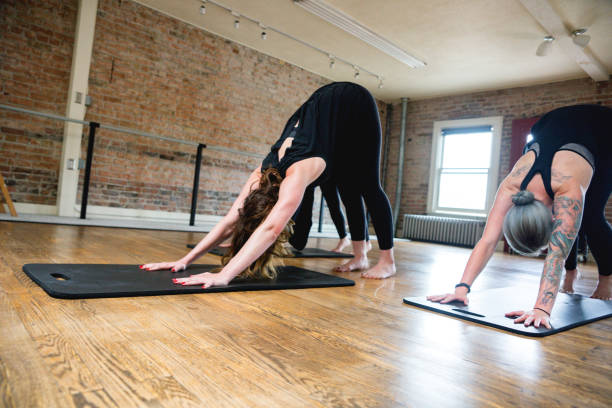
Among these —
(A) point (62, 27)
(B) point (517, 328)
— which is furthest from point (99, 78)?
(B) point (517, 328)

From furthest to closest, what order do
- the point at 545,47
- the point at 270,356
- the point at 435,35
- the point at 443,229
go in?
the point at 443,229
the point at 435,35
the point at 545,47
the point at 270,356

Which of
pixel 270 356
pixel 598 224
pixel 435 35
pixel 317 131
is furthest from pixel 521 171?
pixel 435 35

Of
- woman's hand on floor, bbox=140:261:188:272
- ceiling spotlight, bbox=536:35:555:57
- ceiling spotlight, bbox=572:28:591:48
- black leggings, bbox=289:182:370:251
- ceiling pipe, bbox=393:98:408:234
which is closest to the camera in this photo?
woman's hand on floor, bbox=140:261:188:272

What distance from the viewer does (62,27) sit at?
4.48 meters

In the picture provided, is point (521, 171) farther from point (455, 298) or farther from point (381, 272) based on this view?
point (381, 272)

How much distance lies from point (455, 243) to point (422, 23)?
3903 mm

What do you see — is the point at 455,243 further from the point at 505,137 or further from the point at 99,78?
the point at 99,78

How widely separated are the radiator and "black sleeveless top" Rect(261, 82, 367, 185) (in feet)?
18.3

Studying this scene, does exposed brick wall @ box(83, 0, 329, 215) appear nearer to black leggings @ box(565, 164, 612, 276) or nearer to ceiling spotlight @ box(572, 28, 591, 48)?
ceiling spotlight @ box(572, 28, 591, 48)

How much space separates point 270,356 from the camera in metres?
0.85

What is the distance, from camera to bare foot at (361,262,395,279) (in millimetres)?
2164

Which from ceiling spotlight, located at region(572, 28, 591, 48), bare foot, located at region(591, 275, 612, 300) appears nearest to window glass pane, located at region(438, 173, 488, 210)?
ceiling spotlight, located at region(572, 28, 591, 48)

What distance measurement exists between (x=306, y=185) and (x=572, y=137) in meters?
1.14

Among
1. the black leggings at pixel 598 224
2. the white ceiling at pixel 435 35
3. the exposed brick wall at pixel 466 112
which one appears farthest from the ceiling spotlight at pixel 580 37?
the black leggings at pixel 598 224
